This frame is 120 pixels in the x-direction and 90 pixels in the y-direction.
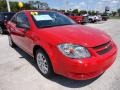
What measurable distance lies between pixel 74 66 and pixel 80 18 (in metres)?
17.5

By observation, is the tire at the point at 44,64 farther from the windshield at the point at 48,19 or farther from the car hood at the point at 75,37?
the windshield at the point at 48,19

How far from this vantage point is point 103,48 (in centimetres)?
380

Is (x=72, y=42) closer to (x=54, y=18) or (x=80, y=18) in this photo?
(x=54, y=18)

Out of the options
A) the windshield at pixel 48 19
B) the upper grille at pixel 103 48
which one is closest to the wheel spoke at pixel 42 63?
the windshield at pixel 48 19

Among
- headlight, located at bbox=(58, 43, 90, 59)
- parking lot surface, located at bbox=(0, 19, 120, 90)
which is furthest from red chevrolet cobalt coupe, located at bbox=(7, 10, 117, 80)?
parking lot surface, located at bbox=(0, 19, 120, 90)

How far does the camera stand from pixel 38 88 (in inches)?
153

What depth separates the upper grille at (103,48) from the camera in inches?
144

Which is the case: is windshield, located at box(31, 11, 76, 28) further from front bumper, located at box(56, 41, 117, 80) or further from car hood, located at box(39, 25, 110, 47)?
front bumper, located at box(56, 41, 117, 80)

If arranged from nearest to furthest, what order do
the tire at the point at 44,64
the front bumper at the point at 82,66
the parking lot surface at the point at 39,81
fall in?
the front bumper at the point at 82,66
the parking lot surface at the point at 39,81
the tire at the point at 44,64

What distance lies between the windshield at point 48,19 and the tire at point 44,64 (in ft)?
2.39

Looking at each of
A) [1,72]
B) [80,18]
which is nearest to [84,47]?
[1,72]

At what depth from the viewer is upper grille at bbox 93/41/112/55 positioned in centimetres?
366

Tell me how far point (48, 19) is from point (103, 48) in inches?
72.7

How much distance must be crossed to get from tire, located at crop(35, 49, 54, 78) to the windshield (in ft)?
2.39
